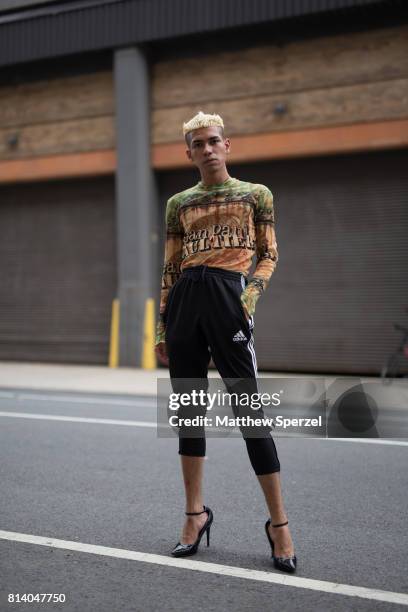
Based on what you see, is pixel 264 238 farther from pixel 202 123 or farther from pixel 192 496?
pixel 192 496

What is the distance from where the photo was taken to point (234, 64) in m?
13.4

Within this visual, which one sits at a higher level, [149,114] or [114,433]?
[149,114]

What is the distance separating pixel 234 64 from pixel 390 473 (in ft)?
32.9

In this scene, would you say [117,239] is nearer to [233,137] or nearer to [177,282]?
[233,137]

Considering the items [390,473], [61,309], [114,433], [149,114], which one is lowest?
[390,473]

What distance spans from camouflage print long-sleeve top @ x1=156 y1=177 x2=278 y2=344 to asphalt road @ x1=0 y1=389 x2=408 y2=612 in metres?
1.28

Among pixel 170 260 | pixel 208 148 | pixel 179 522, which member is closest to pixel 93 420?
pixel 179 522

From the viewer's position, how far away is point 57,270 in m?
15.4

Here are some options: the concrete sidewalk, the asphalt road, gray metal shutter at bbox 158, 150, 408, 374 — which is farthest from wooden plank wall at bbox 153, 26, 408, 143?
the asphalt road

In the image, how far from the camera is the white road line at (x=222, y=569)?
2998mm

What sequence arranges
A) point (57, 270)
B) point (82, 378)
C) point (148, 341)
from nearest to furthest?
point (82, 378), point (148, 341), point (57, 270)

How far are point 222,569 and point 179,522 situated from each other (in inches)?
32.2

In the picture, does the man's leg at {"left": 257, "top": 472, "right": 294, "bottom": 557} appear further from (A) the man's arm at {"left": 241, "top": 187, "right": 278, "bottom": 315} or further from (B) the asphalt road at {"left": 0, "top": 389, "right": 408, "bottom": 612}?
(A) the man's arm at {"left": 241, "top": 187, "right": 278, "bottom": 315}

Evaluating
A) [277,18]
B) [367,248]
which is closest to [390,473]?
[367,248]
